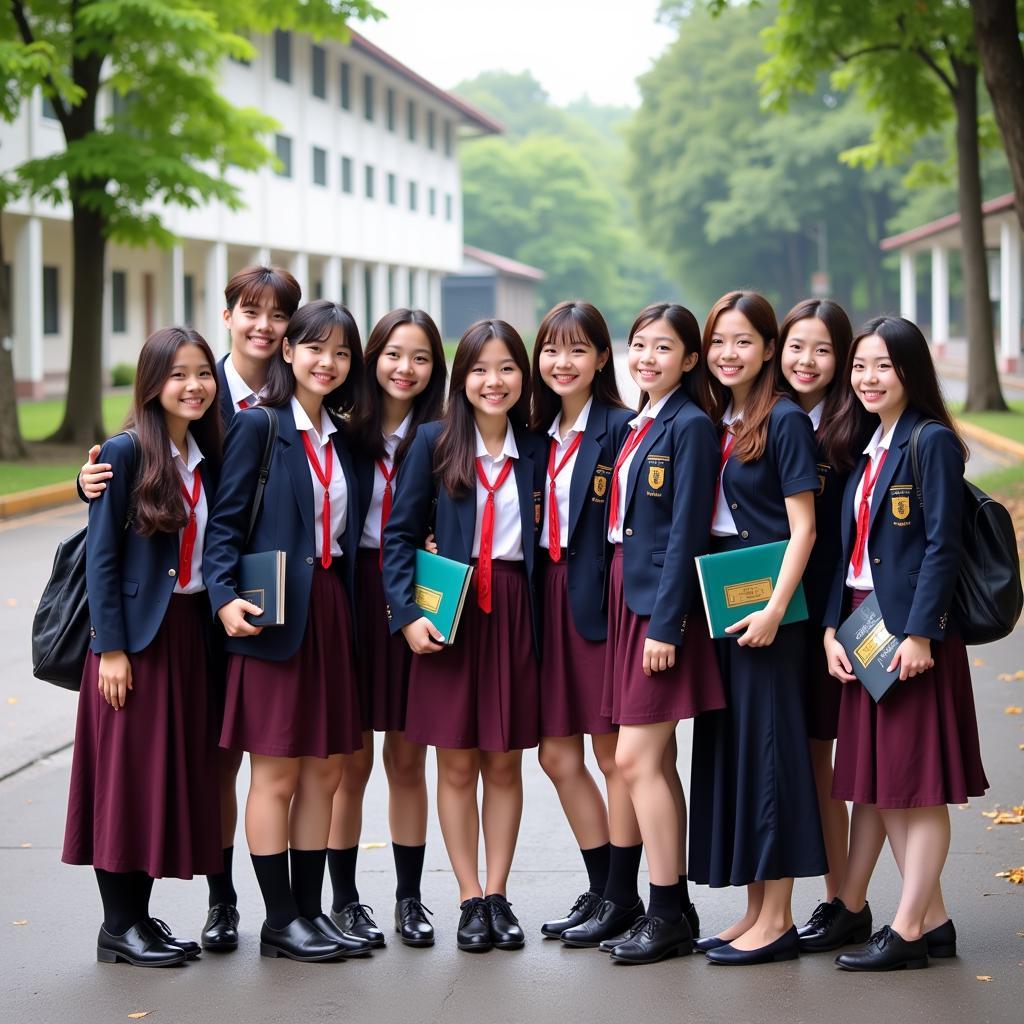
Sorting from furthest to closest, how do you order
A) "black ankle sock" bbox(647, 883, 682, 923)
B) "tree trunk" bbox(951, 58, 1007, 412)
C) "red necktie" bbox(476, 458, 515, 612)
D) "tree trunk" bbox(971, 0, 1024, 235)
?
"tree trunk" bbox(951, 58, 1007, 412) → "tree trunk" bbox(971, 0, 1024, 235) → "red necktie" bbox(476, 458, 515, 612) → "black ankle sock" bbox(647, 883, 682, 923)

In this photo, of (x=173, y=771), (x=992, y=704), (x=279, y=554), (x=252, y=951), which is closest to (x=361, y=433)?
(x=279, y=554)

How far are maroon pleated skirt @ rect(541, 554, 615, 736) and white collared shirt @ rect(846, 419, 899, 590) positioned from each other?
0.82m

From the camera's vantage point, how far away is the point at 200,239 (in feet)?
130

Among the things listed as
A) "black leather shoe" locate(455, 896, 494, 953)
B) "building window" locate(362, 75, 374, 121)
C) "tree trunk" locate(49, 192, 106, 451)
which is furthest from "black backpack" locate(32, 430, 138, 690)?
"building window" locate(362, 75, 374, 121)

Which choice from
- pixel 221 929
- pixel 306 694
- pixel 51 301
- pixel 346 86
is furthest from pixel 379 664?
pixel 346 86

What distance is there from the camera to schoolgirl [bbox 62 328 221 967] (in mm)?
4633

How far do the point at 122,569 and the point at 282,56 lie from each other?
40.9 meters

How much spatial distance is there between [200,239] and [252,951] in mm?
36476

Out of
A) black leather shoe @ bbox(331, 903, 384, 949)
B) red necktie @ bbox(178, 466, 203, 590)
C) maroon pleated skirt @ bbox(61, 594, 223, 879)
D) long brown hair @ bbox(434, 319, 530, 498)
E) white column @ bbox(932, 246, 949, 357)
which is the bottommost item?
black leather shoe @ bbox(331, 903, 384, 949)

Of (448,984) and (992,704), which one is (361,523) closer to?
(448,984)

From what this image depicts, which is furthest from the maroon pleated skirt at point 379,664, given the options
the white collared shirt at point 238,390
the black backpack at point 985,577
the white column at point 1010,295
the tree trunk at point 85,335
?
the white column at point 1010,295

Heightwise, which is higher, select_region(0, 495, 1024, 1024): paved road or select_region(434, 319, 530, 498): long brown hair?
select_region(434, 319, 530, 498): long brown hair

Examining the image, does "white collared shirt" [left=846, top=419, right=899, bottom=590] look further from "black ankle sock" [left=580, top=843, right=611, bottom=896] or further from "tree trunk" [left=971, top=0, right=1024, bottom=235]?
"tree trunk" [left=971, top=0, right=1024, bottom=235]

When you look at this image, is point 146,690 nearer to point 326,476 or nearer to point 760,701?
point 326,476
